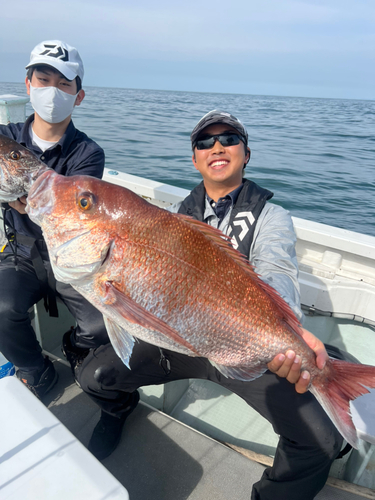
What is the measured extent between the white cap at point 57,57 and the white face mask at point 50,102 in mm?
152

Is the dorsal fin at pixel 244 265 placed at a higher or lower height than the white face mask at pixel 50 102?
lower

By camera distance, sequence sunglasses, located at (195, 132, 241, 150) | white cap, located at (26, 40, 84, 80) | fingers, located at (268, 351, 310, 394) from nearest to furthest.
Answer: fingers, located at (268, 351, 310, 394) < sunglasses, located at (195, 132, 241, 150) < white cap, located at (26, 40, 84, 80)

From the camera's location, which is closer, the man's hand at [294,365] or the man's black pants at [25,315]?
the man's hand at [294,365]

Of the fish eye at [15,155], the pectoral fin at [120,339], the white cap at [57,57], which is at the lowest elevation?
the pectoral fin at [120,339]

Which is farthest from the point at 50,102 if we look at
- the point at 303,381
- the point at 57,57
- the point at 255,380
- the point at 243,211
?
the point at 303,381

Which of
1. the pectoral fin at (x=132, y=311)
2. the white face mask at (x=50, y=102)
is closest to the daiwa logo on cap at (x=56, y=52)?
the white face mask at (x=50, y=102)

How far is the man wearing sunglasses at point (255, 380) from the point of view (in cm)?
170

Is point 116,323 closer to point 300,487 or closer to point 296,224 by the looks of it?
point 300,487

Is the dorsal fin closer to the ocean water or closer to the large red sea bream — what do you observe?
the large red sea bream

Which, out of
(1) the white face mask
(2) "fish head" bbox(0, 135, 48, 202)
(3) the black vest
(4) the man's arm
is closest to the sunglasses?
(3) the black vest

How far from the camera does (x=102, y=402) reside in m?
2.12

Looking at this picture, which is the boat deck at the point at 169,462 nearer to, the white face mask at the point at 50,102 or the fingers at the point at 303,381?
the fingers at the point at 303,381

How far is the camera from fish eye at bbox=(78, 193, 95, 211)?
139cm

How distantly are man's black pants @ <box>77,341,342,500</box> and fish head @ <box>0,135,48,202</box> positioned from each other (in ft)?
3.50
